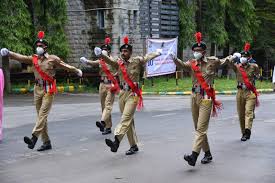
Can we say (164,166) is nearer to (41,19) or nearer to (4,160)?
(4,160)

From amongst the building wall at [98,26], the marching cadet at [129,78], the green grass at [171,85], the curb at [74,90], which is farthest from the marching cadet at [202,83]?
the building wall at [98,26]

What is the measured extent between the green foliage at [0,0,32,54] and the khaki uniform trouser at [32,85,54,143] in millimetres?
16125

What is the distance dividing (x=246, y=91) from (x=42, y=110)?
456cm

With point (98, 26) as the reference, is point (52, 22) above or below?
above

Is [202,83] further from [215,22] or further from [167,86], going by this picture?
[215,22]

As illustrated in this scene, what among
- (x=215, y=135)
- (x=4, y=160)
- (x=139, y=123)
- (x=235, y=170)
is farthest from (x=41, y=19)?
(x=235, y=170)

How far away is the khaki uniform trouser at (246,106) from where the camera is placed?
12281mm

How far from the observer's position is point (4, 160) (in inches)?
392

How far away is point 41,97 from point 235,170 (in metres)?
4.06

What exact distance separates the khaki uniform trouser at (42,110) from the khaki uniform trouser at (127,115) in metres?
1.43

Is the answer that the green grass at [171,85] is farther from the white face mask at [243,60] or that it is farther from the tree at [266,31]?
the white face mask at [243,60]

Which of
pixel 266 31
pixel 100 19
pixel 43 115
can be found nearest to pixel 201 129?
pixel 43 115

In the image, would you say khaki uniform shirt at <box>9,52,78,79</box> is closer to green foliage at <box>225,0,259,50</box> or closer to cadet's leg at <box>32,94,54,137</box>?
cadet's leg at <box>32,94,54,137</box>

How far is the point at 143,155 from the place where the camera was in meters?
10.3
